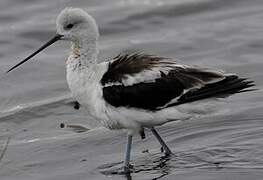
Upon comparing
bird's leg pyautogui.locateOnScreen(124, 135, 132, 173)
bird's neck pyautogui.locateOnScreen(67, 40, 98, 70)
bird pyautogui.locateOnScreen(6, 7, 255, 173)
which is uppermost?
bird's neck pyautogui.locateOnScreen(67, 40, 98, 70)

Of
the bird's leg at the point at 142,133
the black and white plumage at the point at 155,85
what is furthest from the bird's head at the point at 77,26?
the bird's leg at the point at 142,133

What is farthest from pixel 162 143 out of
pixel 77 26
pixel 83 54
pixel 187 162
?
pixel 77 26

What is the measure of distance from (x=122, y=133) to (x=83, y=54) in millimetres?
1245

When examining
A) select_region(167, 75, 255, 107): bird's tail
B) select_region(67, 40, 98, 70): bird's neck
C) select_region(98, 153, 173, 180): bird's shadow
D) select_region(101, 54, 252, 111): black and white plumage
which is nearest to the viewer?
select_region(167, 75, 255, 107): bird's tail

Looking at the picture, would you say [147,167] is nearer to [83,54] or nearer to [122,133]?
[122,133]

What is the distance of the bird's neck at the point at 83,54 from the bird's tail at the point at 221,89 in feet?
3.43

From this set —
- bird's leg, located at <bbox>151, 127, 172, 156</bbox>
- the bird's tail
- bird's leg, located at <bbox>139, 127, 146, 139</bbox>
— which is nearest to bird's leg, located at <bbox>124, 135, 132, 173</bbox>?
bird's leg, located at <bbox>139, 127, 146, 139</bbox>

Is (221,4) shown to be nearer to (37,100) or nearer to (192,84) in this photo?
(37,100)

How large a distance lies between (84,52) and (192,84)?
114 cm

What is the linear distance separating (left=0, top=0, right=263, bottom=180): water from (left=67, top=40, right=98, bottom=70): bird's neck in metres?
0.95

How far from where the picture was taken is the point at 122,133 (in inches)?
385

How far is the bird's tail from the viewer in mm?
8305

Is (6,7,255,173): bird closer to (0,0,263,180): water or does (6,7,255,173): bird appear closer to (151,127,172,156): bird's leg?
(151,127,172,156): bird's leg

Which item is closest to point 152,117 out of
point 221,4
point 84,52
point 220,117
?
point 84,52
